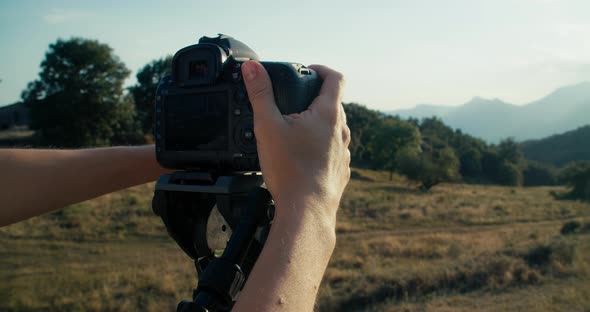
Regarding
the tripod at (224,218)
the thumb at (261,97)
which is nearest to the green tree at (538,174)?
the tripod at (224,218)

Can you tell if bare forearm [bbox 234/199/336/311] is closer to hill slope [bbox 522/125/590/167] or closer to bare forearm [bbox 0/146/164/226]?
bare forearm [bbox 0/146/164/226]

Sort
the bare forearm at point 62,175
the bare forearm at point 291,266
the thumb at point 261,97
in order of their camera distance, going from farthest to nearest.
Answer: the bare forearm at point 62,175
the thumb at point 261,97
the bare forearm at point 291,266

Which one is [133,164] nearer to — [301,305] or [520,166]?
[301,305]

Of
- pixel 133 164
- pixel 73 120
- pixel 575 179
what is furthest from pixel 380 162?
pixel 133 164

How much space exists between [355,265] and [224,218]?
13298mm

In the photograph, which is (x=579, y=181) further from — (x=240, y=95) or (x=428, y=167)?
(x=240, y=95)

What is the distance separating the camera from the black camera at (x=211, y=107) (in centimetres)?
194

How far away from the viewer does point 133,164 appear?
271 centimetres

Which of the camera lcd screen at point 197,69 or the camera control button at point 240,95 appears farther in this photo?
the camera lcd screen at point 197,69

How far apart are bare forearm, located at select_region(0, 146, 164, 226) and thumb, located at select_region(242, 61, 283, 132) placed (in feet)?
4.00

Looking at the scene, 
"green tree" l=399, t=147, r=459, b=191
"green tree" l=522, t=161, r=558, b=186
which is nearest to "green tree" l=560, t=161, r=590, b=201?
"green tree" l=399, t=147, r=459, b=191

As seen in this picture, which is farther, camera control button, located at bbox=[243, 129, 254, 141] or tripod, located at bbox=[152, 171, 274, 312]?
camera control button, located at bbox=[243, 129, 254, 141]

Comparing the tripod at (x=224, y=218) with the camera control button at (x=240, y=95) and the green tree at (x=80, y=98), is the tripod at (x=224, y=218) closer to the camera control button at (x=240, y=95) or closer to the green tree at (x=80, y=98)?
the camera control button at (x=240, y=95)

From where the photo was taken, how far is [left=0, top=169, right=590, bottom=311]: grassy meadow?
9398mm
